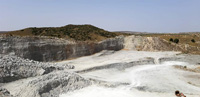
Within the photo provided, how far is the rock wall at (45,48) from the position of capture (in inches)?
917

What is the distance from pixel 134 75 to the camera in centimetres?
2166

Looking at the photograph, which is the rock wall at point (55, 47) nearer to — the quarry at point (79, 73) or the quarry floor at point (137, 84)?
the quarry at point (79, 73)

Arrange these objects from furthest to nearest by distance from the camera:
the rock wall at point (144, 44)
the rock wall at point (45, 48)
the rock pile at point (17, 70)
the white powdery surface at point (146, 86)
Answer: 1. the rock wall at point (144, 44)
2. the rock wall at point (45, 48)
3. the rock pile at point (17, 70)
4. the white powdery surface at point (146, 86)

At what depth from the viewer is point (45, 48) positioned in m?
26.4

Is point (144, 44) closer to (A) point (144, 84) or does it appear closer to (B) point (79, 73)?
(A) point (144, 84)

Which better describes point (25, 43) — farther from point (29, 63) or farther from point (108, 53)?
point (108, 53)

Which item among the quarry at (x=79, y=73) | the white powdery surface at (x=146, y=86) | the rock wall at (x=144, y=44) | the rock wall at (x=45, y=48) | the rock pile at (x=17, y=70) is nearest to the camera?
the quarry at (x=79, y=73)

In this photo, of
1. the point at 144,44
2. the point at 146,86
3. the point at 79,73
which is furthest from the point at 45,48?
the point at 144,44

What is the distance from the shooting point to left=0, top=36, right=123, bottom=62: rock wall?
2330 centimetres

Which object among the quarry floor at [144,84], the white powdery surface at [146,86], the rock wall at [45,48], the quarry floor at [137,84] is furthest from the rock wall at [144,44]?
the white powdery surface at [146,86]

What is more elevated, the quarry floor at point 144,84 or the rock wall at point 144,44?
the rock wall at point 144,44

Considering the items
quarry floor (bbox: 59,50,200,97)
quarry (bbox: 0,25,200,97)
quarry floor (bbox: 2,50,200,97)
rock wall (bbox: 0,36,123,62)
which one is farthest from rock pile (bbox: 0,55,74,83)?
rock wall (bbox: 0,36,123,62)

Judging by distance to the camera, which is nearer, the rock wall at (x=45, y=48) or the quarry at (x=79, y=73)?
the quarry at (x=79, y=73)

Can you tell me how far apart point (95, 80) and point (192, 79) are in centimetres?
1192
